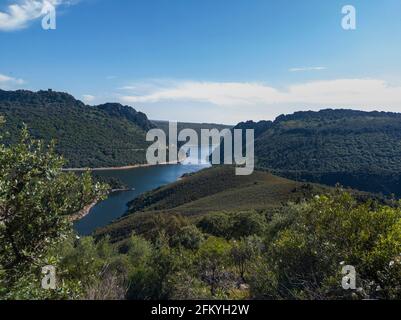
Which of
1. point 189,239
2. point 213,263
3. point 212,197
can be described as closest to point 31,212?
point 213,263

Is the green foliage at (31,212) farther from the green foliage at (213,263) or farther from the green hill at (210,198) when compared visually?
the green hill at (210,198)

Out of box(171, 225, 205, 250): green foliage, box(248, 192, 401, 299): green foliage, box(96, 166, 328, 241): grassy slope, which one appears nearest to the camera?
box(248, 192, 401, 299): green foliage

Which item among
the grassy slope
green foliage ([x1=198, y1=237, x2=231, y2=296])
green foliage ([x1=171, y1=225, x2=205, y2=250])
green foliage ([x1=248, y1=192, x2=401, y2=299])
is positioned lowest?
the grassy slope

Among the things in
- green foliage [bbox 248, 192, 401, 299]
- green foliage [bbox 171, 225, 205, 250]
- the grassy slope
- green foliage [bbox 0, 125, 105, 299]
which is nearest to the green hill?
the grassy slope

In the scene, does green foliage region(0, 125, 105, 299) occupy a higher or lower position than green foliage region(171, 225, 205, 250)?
higher

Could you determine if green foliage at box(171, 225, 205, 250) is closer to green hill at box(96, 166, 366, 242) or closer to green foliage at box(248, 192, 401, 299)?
green hill at box(96, 166, 366, 242)

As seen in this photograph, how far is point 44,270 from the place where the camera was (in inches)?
358

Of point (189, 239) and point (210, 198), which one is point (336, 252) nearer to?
point (189, 239)

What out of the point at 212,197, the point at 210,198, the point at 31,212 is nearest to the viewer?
the point at 31,212

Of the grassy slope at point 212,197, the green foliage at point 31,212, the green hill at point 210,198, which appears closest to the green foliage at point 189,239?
the green hill at point 210,198

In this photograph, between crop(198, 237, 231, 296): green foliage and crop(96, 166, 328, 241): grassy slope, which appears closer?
crop(198, 237, 231, 296): green foliage
